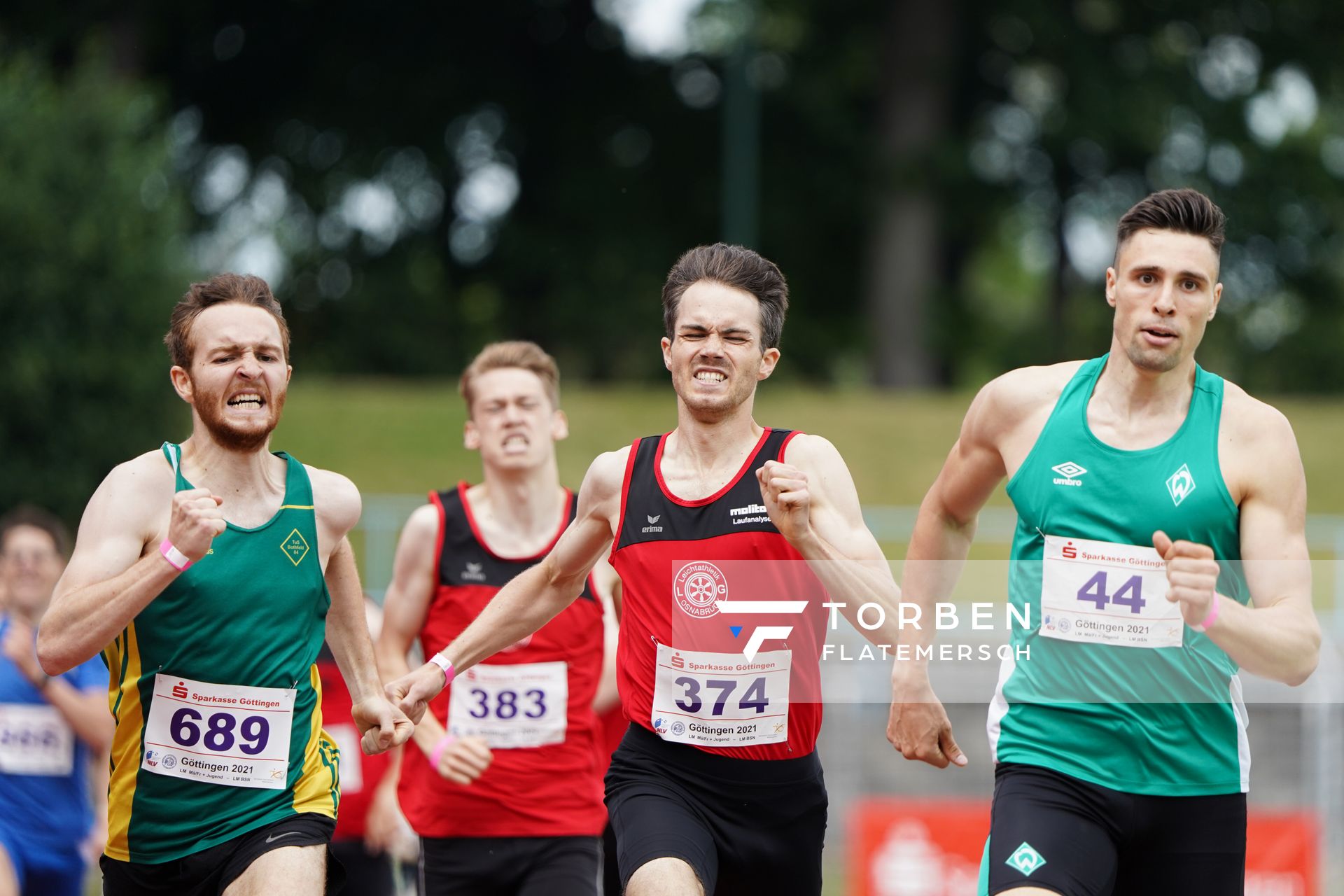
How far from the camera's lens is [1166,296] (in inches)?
176

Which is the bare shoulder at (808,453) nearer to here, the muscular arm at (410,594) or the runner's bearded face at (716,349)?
the runner's bearded face at (716,349)

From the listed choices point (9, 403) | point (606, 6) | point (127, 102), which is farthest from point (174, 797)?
point (606, 6)

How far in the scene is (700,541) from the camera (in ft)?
16.0

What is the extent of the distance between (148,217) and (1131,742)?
17.0 meters

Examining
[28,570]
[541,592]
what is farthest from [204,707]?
[28,570]

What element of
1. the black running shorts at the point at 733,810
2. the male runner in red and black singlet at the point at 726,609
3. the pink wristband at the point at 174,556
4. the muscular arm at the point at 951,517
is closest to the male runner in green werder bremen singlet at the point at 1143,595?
the muscular arm at the point at 951,517

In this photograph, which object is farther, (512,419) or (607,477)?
(512,419)

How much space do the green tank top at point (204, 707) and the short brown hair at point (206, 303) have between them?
0.36 metres

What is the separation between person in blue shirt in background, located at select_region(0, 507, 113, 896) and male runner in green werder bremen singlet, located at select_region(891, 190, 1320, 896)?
445 centimetres

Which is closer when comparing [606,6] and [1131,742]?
[1131,742]

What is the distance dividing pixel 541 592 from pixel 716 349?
1.07 meters

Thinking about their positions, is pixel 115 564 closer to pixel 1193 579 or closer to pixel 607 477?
pixel 607 477

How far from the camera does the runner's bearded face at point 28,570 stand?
291 inches

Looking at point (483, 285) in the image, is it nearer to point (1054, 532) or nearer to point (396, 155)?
point (396, 155)
